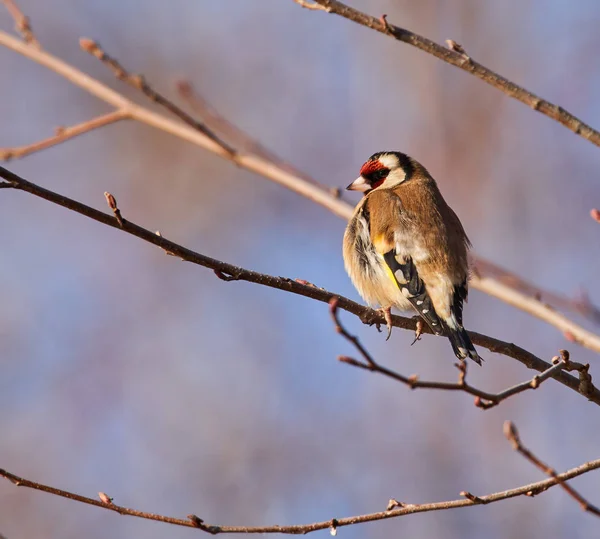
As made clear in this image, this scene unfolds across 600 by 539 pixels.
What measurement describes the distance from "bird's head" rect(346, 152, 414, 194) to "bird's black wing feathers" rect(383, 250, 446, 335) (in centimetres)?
133

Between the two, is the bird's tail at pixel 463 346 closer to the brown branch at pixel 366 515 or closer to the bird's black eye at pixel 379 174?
the brown branch at pixel 366 515

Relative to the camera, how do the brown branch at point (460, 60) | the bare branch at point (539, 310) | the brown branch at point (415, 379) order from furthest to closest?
the bare branch at point (539, 310) < the brown branch at point (460, 60) < the brown branch at point (415, 379)

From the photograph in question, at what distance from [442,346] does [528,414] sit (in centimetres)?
106

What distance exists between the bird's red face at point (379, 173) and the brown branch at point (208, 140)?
1.45 metres

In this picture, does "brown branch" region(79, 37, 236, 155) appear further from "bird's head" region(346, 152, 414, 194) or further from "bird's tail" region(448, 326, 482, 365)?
"bird's head" region(346, 152, 414, 194)

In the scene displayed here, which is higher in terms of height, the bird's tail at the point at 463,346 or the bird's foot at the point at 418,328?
the bird's foot at the point at 418,328

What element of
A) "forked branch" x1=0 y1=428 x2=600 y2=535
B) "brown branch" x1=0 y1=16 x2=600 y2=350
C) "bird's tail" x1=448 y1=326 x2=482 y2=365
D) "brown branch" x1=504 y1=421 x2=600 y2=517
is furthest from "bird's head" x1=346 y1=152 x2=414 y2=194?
"brown branch" x1=504 y1=421 x2=600 y2=517

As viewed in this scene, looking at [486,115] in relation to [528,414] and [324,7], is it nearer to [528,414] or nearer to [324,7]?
[528,414]

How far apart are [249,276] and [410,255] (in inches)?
80.7

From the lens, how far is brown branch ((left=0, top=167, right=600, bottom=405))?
275cm

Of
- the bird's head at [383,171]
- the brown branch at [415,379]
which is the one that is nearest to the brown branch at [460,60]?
the brown branch at [415,379]

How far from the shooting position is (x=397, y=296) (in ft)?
16.5

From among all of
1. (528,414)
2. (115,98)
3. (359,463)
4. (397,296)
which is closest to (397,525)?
(359,463)

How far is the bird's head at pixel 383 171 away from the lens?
6340 mm
